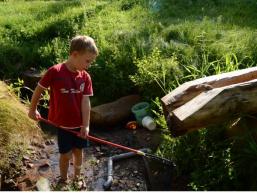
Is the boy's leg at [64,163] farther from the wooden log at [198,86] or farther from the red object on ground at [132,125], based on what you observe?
the red object on ground at [132,125]

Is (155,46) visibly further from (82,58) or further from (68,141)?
(82,58)

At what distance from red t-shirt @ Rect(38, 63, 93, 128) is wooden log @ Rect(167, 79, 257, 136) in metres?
0.79

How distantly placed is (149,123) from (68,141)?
1.58 metres

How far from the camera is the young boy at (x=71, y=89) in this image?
423cm

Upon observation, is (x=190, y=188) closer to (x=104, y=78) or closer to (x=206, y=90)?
(x=206, y=90)

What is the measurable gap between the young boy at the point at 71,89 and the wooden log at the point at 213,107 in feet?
2.53

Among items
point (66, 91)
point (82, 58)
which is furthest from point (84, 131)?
point (82, 58)

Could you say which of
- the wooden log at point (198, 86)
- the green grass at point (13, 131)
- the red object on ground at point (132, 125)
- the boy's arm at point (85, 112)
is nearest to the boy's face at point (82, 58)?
the boy's arm at point (85, 112)

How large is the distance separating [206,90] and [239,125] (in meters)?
0.50

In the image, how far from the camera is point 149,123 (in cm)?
600

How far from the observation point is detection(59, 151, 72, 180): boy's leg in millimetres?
4782

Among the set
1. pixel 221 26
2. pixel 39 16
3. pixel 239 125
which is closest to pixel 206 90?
pixel 239 125

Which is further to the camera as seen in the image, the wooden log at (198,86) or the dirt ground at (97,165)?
the dirt ground at (97,165)

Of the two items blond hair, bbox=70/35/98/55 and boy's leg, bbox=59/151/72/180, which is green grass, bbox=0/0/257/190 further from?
blond hair, bbox=70/35/98/55
